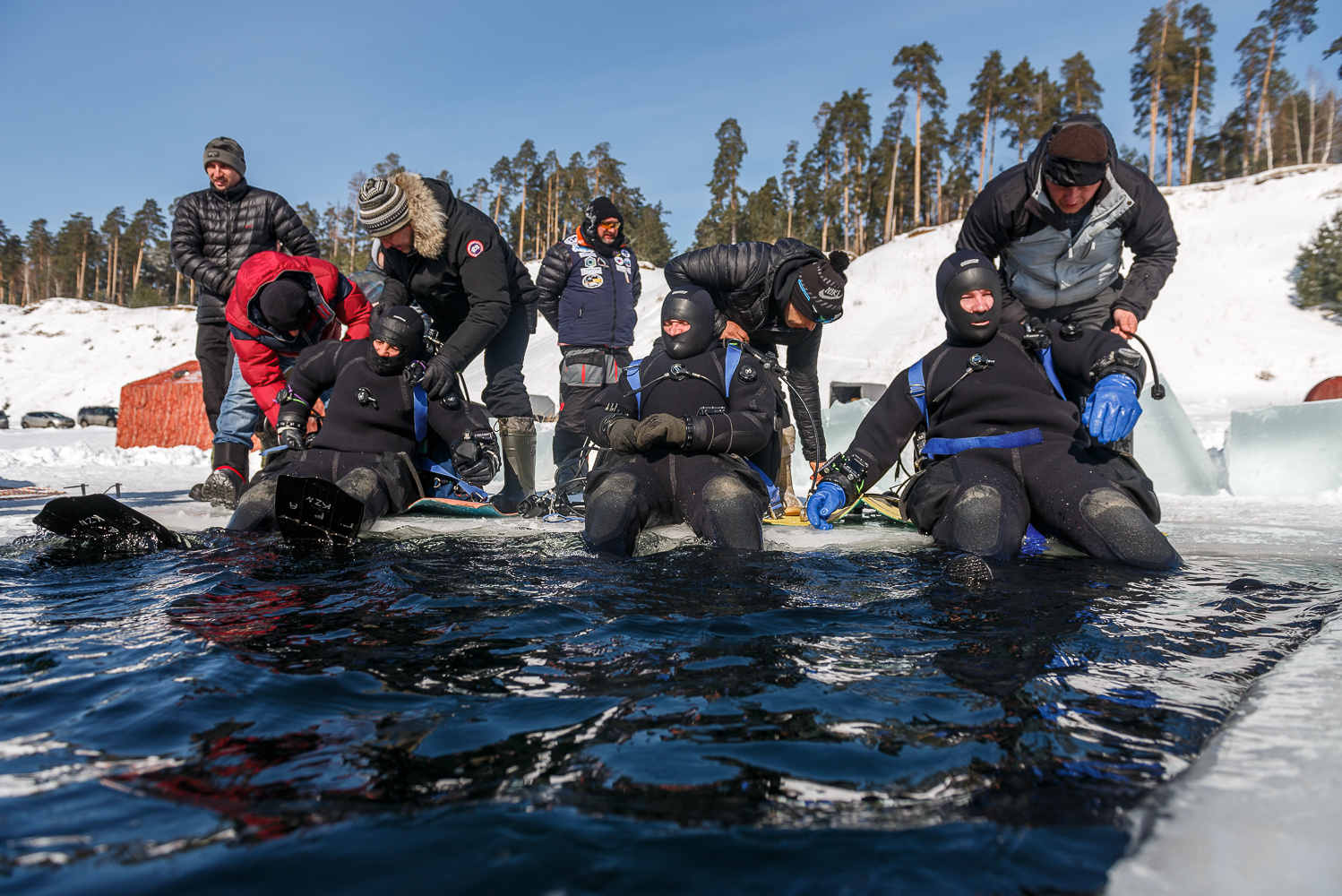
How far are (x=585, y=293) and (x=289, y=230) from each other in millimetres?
2072

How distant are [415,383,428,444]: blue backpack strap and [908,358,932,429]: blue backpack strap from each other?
264cm

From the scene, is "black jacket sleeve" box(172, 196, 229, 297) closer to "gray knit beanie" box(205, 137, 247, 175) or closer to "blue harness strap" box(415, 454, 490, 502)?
"gray knit beanie" box(205, 137, 247, 175)

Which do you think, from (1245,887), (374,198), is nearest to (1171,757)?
(1245,887)

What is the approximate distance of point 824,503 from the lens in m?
3.90

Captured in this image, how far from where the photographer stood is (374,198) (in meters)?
4.86

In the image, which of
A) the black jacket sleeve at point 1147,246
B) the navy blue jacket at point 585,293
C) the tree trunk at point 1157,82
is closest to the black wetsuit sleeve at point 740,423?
the black jacket sleeve at point 1147,246

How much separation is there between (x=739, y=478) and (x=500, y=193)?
5281 cm

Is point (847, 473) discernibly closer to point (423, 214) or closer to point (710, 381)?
point (710, 381)

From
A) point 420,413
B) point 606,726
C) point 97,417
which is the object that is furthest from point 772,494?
point 97,417

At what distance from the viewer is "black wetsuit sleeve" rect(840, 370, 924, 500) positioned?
4.03 m

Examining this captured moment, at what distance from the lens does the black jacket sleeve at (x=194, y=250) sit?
17.8 ft

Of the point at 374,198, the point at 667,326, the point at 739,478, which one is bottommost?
the point at 739,478

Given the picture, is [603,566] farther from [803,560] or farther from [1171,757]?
[1171,757]

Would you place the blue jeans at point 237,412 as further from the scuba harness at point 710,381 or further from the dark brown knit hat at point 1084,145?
the dark brown knit hat at point 1084,145
